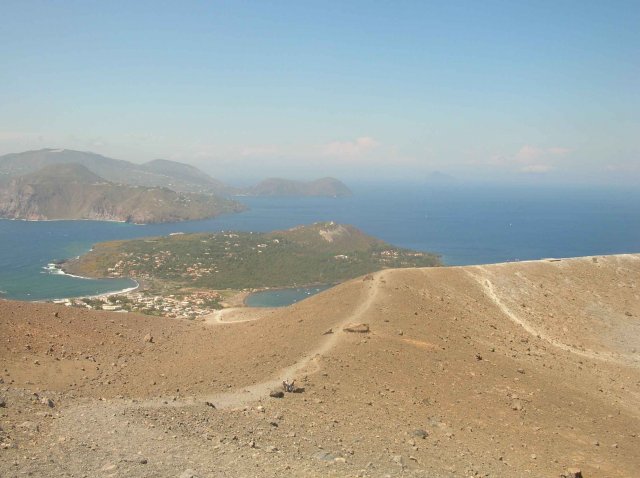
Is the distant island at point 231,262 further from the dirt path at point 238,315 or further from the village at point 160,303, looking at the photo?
the dirt path at point 238,315

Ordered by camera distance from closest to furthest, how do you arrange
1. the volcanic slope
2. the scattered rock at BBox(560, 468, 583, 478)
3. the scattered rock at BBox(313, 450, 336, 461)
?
the volcanic slope, the scattered rock at BBox(313, 450, 336, 461), the scattered rock at BBox(560, 468, 583, 478)

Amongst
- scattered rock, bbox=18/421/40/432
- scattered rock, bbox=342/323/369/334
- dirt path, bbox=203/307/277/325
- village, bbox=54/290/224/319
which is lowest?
village, bbox=54/290/224/319

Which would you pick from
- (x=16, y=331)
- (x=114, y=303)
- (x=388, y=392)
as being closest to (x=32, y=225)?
(x=114, y=303)

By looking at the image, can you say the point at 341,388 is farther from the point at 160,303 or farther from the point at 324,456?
the point at 160,303

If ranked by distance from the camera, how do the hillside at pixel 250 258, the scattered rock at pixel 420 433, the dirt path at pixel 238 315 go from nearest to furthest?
the scattered rock at pixel 420 433
the dirt path at pixel 238 315
the hillside at pixel 250 258

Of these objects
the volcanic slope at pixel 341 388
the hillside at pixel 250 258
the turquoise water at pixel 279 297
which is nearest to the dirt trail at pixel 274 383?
the volcanic slope at pixel 341 388

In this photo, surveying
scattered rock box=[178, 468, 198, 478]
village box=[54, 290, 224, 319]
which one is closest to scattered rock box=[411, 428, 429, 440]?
scattered rock box=[178, 468, 198, 478]

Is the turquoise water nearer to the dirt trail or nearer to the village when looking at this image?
the village
